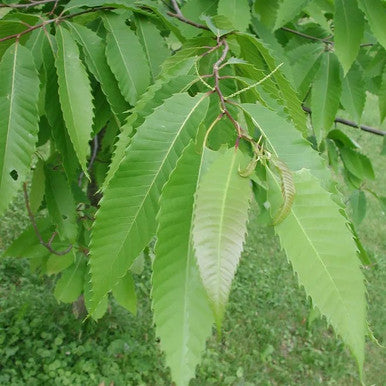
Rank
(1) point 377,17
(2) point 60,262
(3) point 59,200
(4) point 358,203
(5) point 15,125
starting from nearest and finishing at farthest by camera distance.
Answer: (5) point 15,125 → (1) point 377,17 → (3) point 59,200 → (2) point 60,262 → (4) point 358,203

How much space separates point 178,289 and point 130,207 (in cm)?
11

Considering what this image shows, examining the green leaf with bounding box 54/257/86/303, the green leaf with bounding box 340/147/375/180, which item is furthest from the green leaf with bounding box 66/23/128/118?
the green leaf with bounding box 340/147/375/180

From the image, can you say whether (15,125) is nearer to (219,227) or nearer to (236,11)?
(219,227)

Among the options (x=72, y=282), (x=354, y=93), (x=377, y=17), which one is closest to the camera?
(x=377, y=17)

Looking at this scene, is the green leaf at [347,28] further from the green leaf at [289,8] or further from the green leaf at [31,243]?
the green leaf at [31,243]

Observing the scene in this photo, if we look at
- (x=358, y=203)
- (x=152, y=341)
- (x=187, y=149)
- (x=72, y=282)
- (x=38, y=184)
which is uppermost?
(x=187, y=149)

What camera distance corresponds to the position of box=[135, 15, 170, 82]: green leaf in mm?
949

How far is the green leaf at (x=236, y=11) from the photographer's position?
1122mm

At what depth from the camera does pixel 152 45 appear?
0.96 metres

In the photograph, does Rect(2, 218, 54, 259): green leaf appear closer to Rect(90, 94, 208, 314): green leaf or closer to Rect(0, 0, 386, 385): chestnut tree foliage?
Rect(0, 0, 386, 385): chestnut tree foliage

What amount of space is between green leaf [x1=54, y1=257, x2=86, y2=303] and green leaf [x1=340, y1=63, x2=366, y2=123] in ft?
3.51

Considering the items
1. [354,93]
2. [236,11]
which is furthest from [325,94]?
[236,11]

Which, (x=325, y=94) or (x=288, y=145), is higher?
(x=288, y=145)

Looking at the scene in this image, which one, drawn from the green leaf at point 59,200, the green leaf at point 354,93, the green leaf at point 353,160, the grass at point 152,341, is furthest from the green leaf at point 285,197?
the grass at point 152,341
